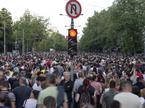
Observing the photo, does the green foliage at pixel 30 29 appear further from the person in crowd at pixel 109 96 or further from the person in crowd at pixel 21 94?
the person in crowd at pixel 109 96

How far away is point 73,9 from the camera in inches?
650

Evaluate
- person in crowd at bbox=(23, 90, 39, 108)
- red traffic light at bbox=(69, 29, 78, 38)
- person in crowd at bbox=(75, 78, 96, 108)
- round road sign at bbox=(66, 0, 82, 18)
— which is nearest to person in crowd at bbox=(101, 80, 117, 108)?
person in crowd at bbox=(23, 90, 39, 108)

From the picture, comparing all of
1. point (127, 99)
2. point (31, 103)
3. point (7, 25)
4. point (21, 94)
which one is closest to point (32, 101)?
point (31, 103)

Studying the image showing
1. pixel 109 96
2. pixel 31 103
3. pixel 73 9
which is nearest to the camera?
pixel 31 103

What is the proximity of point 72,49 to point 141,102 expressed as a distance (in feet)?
22.1

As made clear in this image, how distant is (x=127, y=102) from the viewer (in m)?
9.55

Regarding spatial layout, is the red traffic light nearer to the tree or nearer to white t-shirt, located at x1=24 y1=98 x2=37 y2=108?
white t-shirt, located at x1=24 y1=98 x2=37 y2=108

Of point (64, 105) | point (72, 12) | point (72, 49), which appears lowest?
point (64, 105)

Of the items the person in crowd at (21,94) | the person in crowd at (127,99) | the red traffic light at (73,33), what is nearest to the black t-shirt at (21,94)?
the person in crowd at (21,94)

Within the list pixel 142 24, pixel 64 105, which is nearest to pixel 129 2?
pixel 142 24

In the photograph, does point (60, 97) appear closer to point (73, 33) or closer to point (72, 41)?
point (72, 41)

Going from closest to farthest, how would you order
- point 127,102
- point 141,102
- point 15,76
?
point 127,102, point 141,102, point 15,76

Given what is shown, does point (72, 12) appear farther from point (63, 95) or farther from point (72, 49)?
point (63, 95)

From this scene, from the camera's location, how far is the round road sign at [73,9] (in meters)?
16.4
